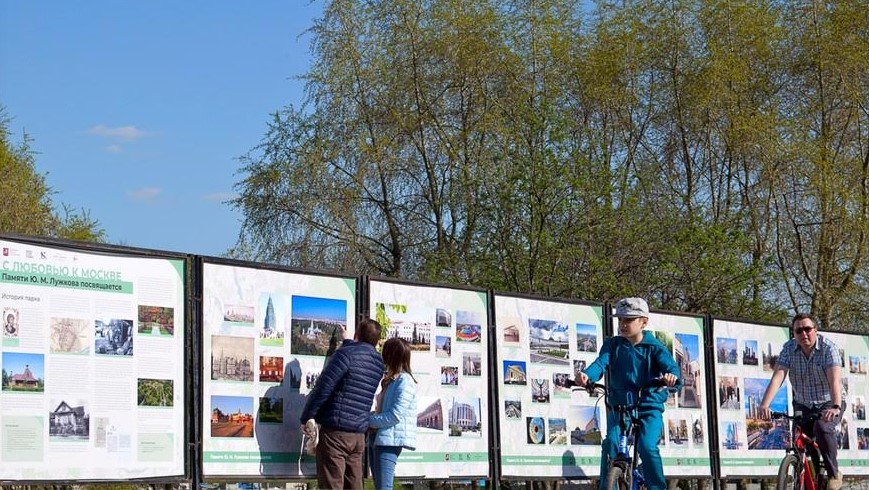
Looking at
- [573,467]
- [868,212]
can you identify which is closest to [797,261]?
[868,212]

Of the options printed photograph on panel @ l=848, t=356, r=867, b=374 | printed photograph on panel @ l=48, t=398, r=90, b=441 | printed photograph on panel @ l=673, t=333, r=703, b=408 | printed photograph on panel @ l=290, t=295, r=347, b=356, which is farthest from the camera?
printed photograph on panel @ l=848, t=356, r=867, b=374

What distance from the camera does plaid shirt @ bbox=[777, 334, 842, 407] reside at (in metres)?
13.0

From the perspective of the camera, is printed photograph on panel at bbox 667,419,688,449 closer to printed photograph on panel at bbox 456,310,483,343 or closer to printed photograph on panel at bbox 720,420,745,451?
printed photograph on panel at bbox 720,420,745,451

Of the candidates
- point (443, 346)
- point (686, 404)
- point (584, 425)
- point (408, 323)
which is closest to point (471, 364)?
point (443, 346)

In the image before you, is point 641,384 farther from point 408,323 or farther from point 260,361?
point 260,361

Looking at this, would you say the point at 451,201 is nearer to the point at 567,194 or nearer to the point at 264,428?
the point at 567,194

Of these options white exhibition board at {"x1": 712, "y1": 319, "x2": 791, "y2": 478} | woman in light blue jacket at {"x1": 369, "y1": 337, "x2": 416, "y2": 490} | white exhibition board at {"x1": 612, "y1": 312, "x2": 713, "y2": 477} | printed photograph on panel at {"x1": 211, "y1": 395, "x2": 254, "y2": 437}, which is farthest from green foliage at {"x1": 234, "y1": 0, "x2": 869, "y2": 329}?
printed photograph on panel at {"x1": 211, "y1": 395, "x2": 254, "y2": 437}

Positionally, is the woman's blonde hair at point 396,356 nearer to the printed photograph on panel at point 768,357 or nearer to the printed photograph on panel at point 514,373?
the printed photograph on panel at point 514,373

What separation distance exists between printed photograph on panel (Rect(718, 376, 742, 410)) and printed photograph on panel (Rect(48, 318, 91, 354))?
9184 mm

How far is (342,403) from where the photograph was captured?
35.8 feet

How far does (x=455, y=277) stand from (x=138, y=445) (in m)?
18.4

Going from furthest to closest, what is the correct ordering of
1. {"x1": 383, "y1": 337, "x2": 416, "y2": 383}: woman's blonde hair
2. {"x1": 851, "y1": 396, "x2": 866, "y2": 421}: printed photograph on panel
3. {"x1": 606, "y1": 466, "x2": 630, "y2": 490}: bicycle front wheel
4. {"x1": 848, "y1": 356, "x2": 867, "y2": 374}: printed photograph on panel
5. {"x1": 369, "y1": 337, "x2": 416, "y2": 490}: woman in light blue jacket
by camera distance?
{"x1": 848, "y1": 356, "x2": 867, "y2": 374}: printed photograph on panel, {"x1": 851, "y1": 396, "x2": 866, "y2": 421}: printed photograph on panel, {"x1": 383, "y1": 337, "x2": 416, "y2": 383}: woman's blonde hair, {"x1": 369, "y1": 337, "x2": 416, "y2": 490}: woman in light blue jacket, {"x1": 606, "y1": 466, "x2": 630, "y2": 490}: bicycle front wheel

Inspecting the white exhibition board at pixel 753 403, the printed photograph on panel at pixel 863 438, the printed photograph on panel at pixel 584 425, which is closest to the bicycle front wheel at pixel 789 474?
the printed photograph on panel at pixel 584 425

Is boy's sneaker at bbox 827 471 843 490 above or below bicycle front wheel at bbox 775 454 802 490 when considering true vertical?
below
